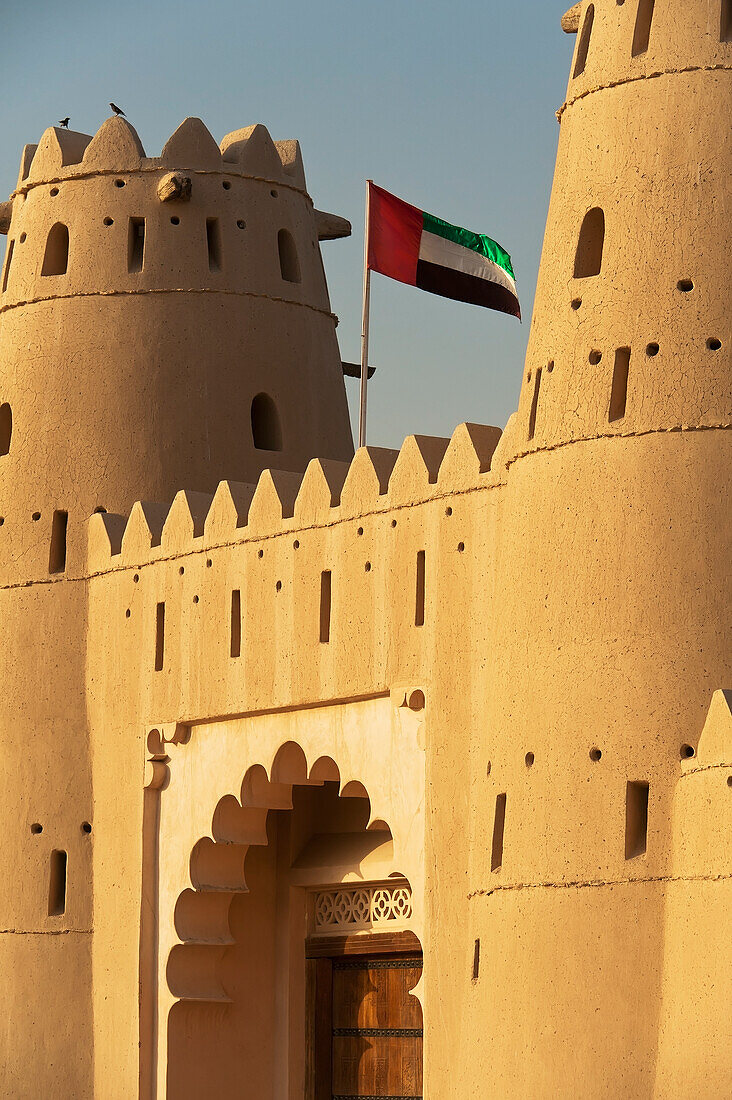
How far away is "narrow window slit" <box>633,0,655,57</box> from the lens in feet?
62.9

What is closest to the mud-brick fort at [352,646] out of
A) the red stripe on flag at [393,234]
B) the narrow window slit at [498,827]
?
the narrow window slit at [498,827]

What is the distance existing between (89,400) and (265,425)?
2.15 meters

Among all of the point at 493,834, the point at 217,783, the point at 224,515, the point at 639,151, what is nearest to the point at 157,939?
the point at 217,783

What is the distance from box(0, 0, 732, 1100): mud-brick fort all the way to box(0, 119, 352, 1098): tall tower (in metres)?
0.04

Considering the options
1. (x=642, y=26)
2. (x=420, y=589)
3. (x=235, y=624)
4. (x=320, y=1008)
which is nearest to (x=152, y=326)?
(x=235, y=624)

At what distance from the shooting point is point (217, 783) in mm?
23656

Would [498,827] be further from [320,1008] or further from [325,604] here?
[320,1008]

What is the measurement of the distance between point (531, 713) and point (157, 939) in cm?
701

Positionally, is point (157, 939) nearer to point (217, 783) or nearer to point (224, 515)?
point (217, 783)

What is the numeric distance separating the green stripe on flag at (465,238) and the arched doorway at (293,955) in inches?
239

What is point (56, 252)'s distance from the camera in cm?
2694

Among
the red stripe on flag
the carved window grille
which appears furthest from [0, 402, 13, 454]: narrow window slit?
the carved window grille

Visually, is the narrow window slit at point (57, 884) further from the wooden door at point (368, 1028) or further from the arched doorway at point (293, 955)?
the wooden door at point (368, 1028)

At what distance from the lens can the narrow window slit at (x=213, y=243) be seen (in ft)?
87.6
